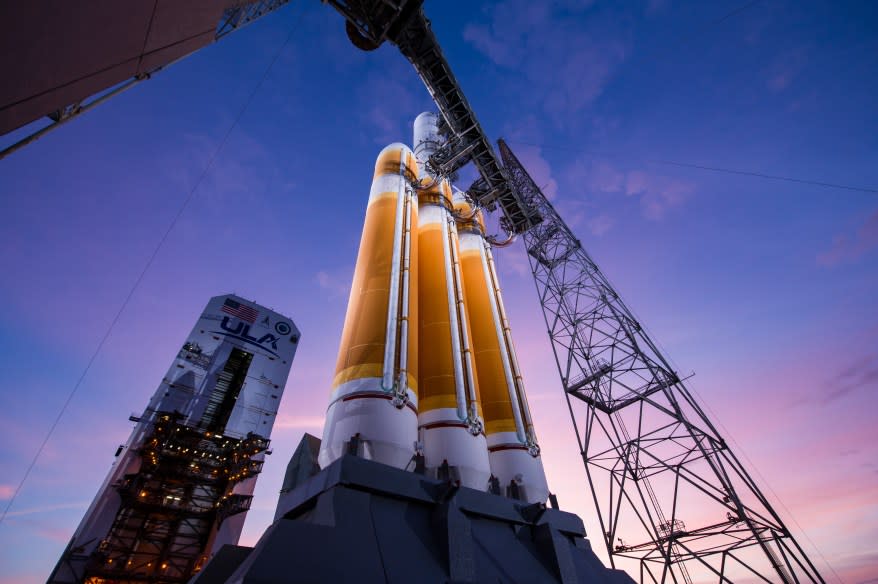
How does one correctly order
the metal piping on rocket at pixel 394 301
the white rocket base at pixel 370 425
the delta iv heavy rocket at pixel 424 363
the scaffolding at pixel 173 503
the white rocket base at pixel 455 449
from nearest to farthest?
the white rocket base at pixel 370 425, the delta iv heavy rocket at pixel 424 363, the metal piping on rocket at pixel 394 301, the white rocket base at pixel 455 449, the scaffolding at pixel 173 503

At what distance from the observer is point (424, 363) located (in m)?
11.0

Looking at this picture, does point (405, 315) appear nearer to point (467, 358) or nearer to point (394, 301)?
point (394, 301)

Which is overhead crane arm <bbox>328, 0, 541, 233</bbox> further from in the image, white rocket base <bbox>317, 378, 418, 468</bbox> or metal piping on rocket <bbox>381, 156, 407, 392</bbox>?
white rocket base <bbox>317, 378, 418, 468</bbox>

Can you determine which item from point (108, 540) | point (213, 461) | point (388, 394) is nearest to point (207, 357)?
point (213, 461)

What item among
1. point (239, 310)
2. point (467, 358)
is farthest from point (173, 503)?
point (467, 358)

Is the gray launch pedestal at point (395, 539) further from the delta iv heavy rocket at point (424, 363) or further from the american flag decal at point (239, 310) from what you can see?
the american flag decal at point (239, 310)

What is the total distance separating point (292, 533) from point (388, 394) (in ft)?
11.9

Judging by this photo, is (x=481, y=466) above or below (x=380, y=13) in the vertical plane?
below

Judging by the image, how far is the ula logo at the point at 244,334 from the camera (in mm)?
26183

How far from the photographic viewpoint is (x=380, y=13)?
581 inches

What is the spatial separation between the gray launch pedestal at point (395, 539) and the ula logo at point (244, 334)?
67.0 feet

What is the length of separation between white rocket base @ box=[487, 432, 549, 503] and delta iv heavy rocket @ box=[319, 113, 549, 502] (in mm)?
27

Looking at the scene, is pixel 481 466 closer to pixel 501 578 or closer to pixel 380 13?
pixel 501 578

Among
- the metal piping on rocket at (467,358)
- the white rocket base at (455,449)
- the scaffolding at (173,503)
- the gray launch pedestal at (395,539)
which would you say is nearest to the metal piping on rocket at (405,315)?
the white rocket base at (455,449)
